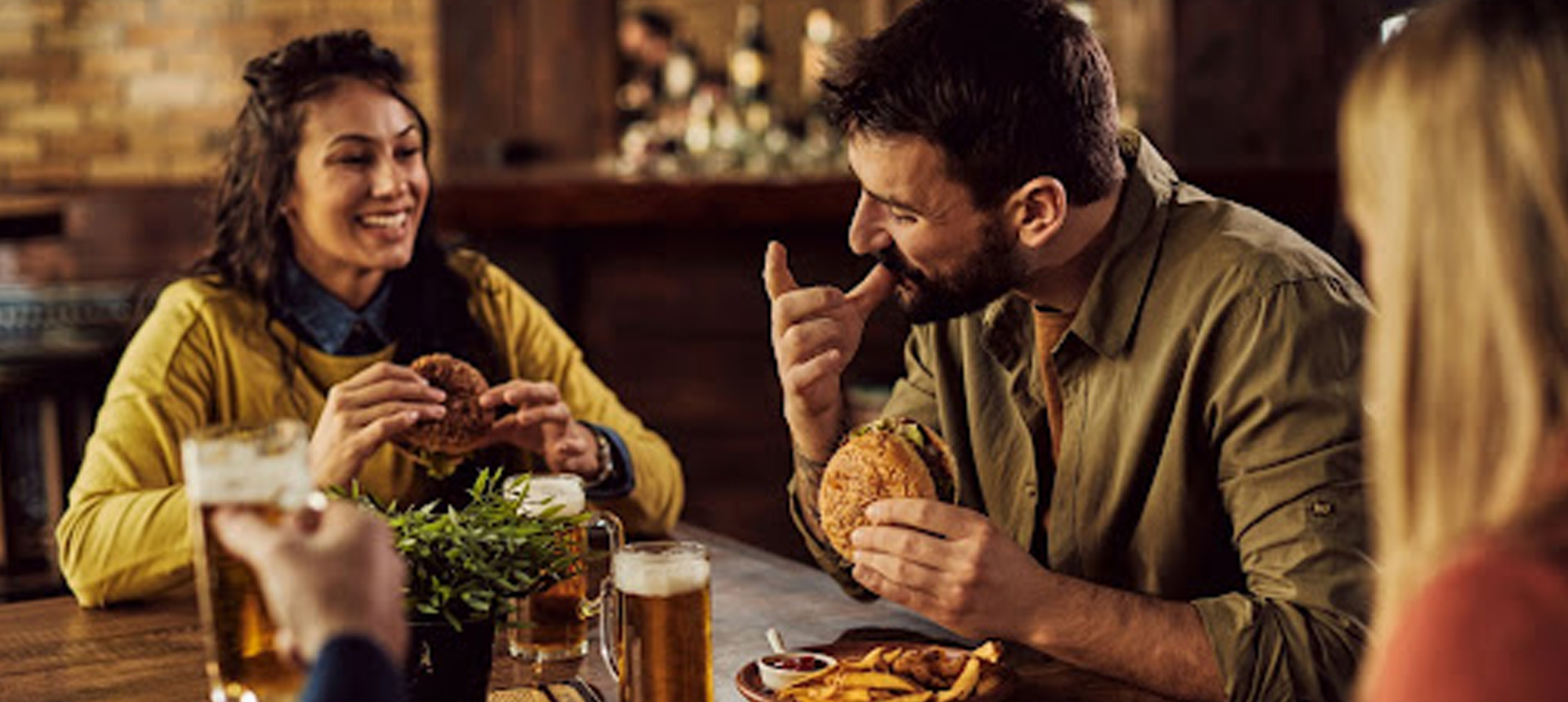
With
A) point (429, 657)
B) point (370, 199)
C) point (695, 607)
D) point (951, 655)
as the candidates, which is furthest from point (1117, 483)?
point (370, 199)

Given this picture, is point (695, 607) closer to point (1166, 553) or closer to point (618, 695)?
point (618, 695)

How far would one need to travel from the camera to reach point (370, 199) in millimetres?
2424

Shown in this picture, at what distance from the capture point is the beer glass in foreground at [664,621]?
1.42 meters

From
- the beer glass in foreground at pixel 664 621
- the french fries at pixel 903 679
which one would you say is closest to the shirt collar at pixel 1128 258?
the french fries at pixel 903 679

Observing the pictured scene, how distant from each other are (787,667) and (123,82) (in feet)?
19.9

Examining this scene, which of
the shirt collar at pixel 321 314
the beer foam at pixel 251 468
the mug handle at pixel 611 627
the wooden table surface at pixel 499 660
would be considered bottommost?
the wooden table surface at pixel 499 660

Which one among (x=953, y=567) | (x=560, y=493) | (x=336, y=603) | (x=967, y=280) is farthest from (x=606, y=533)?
(x=336, y=603)

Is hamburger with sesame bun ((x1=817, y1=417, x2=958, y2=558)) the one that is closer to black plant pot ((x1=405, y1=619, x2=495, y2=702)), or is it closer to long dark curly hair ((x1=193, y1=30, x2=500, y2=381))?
black plant pot ((x1=405, y1=619, x2=495, y2=702))

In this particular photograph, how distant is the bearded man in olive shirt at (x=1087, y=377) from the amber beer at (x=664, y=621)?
0.74ft

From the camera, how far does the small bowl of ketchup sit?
1498 mm

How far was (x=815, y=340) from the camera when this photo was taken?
74.5 inches

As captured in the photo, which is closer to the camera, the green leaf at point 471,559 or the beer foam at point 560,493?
the green leaf at point 471,559

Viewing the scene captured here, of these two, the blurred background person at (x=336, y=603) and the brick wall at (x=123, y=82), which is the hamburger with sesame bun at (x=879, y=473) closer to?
the blurred background person at (x=336, y=603)

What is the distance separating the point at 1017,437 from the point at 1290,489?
17.1 inches
